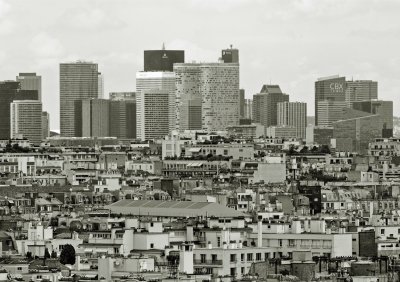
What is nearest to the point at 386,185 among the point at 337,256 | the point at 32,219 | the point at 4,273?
the point at 32,219

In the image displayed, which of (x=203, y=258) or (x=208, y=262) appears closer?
(x=208, y=262)

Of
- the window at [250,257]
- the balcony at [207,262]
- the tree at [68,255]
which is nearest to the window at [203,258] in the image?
the balcony at [207,262]

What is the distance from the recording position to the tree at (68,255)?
91.4 metres

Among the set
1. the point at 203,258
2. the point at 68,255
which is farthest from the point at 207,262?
the point at 68,255

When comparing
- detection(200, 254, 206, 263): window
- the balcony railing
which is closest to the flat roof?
detection(200, 254, 206, 263): window

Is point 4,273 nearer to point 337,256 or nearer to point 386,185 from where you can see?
point 337,256

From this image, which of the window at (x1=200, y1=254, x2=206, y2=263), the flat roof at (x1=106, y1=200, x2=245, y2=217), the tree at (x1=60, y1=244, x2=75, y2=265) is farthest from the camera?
the flat roof at (x1=106, y1=200, x2=245, y2=217)

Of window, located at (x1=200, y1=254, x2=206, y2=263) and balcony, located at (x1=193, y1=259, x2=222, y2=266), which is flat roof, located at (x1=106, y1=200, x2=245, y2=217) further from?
balcony, located at (x1=193, y1=259, x2=222, y2=266)

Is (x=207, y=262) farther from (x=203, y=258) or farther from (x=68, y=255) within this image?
(x=68, y=255)

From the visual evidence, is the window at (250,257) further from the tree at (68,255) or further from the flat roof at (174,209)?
the flat roof at (174,209)

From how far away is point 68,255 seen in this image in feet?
304

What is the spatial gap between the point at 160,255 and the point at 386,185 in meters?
72.6

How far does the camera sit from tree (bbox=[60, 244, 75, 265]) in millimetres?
91438

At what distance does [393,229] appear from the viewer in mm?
107438
